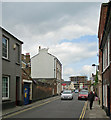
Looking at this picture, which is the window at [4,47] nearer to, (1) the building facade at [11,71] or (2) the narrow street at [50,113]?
(1) the building facade at [11,71]

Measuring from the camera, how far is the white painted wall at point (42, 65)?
54.4 meters

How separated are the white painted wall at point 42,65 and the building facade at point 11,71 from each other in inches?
1273

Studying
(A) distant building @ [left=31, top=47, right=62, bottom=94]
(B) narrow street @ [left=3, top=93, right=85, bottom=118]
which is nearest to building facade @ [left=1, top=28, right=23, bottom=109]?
(B) narrow street @ [left=3, top=93, right=85, bottom=118]

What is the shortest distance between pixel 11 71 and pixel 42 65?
36.0 metres

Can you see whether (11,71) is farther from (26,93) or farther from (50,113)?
(50,113)

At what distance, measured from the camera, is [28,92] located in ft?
83.3

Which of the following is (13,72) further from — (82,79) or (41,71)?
(82,79)

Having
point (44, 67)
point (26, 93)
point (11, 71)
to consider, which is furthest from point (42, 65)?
point (11, 71)

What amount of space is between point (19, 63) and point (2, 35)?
15.7 feet

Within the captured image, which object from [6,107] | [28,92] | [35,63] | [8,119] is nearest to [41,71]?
[35,63]

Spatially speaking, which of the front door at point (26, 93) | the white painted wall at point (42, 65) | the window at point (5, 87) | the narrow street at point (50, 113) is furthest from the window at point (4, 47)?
the white painted wall at point (42, 65)

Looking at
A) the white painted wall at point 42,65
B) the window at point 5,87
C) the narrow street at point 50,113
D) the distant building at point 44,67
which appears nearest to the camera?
the narrow street at point 50,113

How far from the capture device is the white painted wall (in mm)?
54406

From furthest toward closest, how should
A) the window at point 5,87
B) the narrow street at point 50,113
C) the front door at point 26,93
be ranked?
the front door at point 26,93 < the window at point 5,87 < the narrow street at point 50,113
